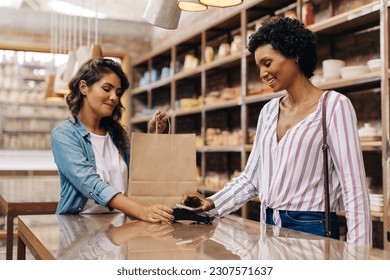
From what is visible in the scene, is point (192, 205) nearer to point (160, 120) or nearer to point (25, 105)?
point (160, 120)

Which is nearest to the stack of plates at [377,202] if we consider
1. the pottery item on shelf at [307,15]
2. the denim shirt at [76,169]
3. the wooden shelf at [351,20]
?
the wooden shelf at [351,20]

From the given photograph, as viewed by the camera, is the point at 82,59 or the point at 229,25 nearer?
the point at 82,59

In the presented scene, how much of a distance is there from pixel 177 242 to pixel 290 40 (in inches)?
30.3

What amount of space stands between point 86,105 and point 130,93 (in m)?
5.55

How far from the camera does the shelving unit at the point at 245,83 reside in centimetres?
300

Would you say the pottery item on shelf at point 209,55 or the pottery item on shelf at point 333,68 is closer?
the pottery item on shelf at point 333,68

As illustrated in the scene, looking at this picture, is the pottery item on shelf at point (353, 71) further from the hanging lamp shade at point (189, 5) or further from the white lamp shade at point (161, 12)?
the white lamp shade at point (161, 12)

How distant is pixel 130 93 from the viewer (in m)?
7.47

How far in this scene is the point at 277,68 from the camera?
162 centimetres

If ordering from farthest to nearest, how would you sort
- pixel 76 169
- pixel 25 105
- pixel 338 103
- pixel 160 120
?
pixel 25 105 → pixel 160 120 → pixel 76 169 → pixel 338 103

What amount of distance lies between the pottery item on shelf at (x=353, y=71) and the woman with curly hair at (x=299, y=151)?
154 centimetres

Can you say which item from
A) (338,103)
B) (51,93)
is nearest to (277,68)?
(338,103)
